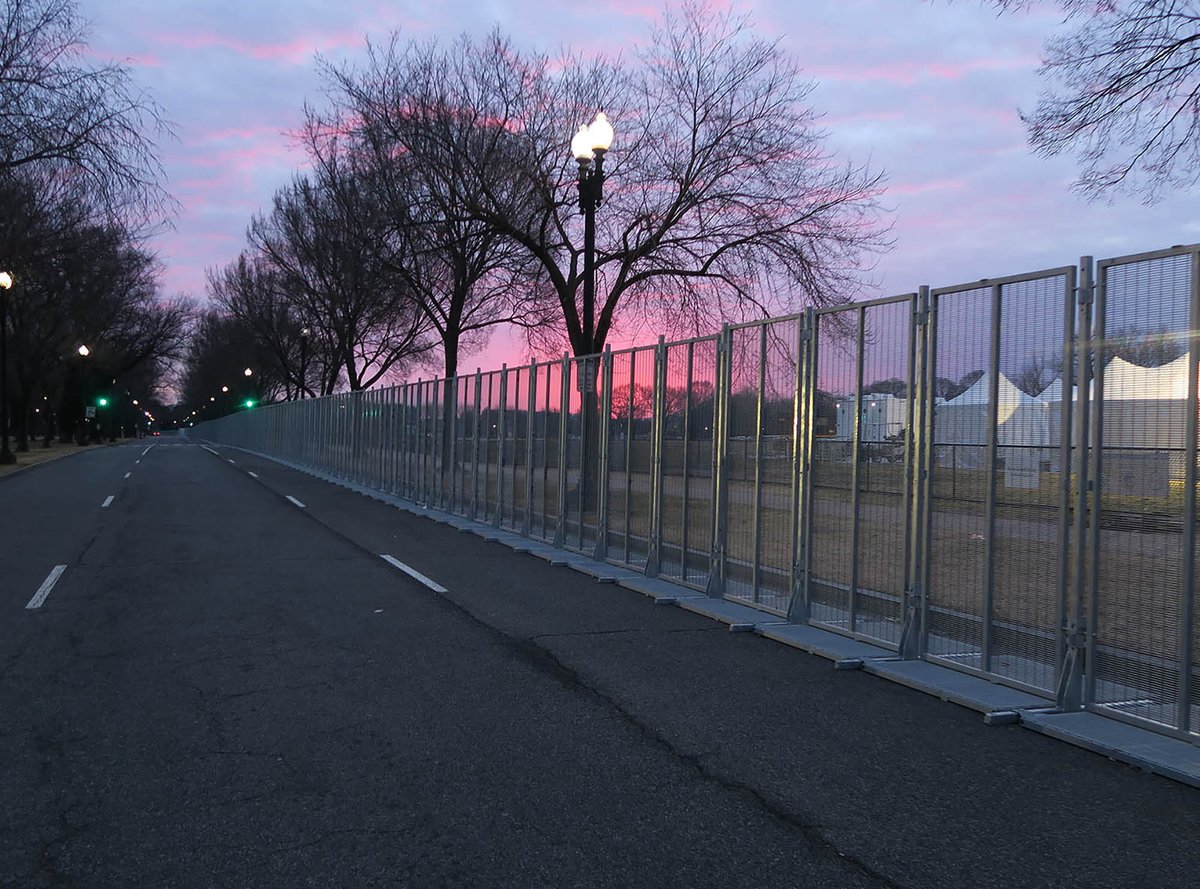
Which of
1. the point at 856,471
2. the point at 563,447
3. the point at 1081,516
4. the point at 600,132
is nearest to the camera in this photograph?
the point at 1081,516

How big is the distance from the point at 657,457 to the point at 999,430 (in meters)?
5.52

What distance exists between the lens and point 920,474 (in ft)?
24.0

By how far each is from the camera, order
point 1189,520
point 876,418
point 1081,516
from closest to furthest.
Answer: point 1189,520, point 1081,516, point 876,418

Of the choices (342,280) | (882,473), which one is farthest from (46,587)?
(342,280)

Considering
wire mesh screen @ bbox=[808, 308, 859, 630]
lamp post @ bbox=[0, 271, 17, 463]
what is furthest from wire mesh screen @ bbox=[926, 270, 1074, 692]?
lamp post @ bbox=[0, 271, 17, 463]

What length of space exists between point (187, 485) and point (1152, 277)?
26523mm

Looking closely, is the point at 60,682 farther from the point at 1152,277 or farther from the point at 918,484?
the point at 1152,277

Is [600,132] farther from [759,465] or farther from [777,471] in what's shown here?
[777,471]

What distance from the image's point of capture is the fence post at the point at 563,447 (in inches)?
572

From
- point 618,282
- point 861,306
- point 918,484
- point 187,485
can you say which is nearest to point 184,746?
point 918,484

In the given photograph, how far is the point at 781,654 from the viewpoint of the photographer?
25.5 ft

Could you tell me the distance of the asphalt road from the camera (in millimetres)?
3910

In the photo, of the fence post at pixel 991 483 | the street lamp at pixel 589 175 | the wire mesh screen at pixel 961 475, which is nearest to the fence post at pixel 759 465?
the wire mesh screen at pixel 961 475

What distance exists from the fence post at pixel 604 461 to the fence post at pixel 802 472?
175 inches
